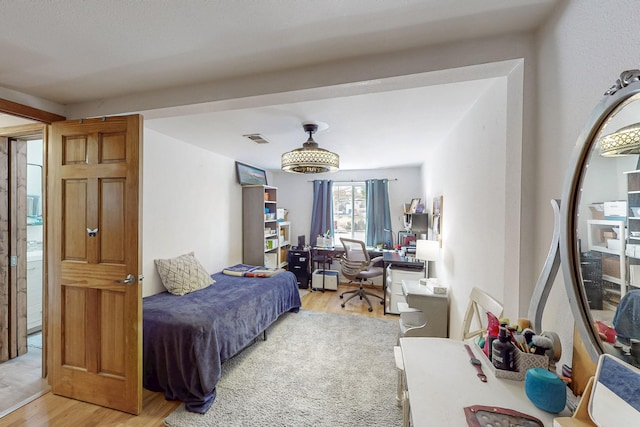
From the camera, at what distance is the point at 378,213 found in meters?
5.27

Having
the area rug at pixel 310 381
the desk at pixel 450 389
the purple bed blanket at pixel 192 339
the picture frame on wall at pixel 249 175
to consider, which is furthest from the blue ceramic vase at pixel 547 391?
the picture frame on wall at pixel 249 175

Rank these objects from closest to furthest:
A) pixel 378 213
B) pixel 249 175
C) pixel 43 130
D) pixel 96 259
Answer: pixel 96 259 < pixel 43 130 < pixel 249 175 < pixel 378 213

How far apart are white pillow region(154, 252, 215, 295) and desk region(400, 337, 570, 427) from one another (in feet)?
8.31

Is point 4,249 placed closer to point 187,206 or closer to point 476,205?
point 187,206

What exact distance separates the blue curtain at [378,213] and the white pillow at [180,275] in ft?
10.6

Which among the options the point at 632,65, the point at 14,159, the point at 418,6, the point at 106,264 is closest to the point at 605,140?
the point at 632,65

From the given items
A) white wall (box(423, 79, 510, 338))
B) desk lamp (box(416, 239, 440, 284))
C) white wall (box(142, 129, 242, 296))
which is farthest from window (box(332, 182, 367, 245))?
white wall (box(423, 79, 510, 338))

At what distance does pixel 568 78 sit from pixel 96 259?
114 inches

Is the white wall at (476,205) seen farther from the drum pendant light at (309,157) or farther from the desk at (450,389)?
the drum pendant light at (309,157)

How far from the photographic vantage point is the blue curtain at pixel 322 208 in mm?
5520

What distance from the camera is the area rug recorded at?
1.86m

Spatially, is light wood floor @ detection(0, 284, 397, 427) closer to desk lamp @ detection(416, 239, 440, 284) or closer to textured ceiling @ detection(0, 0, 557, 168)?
textured ceiling @ detection(0, 0, 557, 168)

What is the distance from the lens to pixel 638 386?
2.01 feet

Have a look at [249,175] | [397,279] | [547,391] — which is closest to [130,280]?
[547,391]
